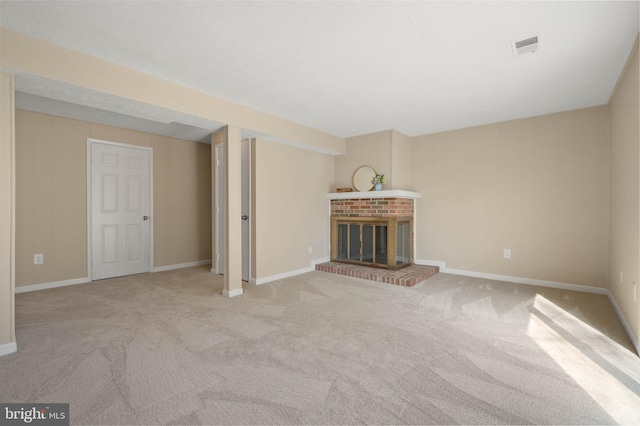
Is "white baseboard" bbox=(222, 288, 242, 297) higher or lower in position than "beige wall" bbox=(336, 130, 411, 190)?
→ lower

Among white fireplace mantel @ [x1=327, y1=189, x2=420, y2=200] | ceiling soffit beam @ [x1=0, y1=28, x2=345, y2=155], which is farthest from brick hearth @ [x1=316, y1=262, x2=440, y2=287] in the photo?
ceiling soffit beam @ [x1=0, y1=28, x2=345, y2=155]

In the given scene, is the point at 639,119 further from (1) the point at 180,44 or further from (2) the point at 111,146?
(2) the point at 111,146

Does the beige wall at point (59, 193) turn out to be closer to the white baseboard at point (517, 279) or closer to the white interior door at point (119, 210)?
the white interior door at point (119, 210)

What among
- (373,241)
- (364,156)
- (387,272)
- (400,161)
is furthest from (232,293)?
(400,161)

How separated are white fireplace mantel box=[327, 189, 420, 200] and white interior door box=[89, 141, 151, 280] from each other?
3.00 meters

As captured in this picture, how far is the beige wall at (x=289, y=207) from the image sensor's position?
14.0ft

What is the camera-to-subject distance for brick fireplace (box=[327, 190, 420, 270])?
460 cm

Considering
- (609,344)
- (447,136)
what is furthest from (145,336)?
(447,136)

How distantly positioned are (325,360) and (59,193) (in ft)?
13.6

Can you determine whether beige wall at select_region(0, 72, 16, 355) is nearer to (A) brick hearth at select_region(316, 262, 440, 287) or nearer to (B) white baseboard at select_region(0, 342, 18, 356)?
(B) white baseboard at select_region(0, 342, 18, 356)

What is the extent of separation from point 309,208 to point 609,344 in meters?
3.74

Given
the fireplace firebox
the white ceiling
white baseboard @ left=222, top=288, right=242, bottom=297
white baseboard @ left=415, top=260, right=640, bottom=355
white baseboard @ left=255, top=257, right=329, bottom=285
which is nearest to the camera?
the white ceiling

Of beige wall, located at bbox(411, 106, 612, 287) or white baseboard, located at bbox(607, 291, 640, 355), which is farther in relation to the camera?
beige wall, located at bbox(411, 106, 612, 287)

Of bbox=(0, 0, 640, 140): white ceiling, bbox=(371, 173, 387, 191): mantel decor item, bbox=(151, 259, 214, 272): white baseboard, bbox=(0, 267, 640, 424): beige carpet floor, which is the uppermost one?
bbox=(0, 0, 640, 140): white ceiling
